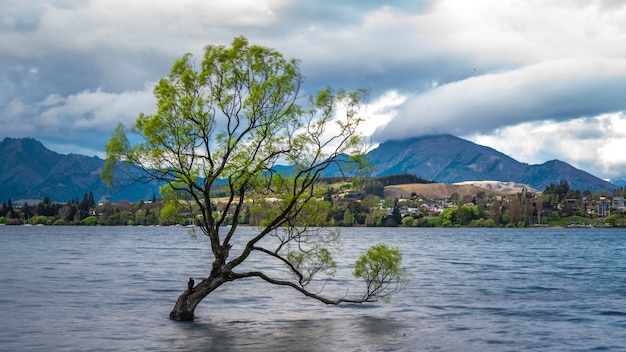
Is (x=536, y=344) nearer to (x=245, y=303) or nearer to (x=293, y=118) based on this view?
(x=293, y=118)

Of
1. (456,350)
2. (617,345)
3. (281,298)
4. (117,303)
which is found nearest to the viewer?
(456,350)

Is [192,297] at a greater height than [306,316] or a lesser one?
greater

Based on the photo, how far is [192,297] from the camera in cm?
4272

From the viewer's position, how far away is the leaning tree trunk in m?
40.6

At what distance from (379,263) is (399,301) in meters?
19.6

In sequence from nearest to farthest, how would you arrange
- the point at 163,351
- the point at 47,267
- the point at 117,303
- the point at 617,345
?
the point at 163,351
the point at 617,345
the point at 117,303
the point at 47,267

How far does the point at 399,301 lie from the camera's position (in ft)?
199

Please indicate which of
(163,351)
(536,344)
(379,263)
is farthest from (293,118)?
(536,344)

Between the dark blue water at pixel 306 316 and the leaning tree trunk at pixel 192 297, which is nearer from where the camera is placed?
the dark blue water at pixel 306 316

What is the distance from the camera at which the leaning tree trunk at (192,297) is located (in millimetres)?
40594

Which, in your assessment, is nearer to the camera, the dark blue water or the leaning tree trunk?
the dark blue water

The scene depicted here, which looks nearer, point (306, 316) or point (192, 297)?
point (192, 297)

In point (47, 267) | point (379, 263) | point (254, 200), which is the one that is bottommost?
point (47, 267)

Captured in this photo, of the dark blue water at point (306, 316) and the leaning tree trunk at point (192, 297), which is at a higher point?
the leaning tree trunk at point (192, 297)
